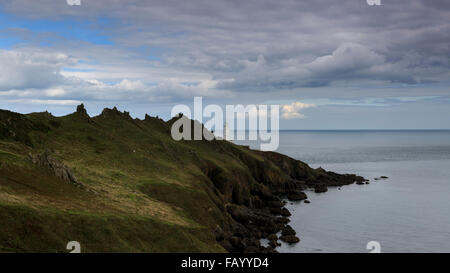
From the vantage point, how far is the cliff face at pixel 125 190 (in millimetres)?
36781

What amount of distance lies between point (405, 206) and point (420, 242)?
32.6 metres

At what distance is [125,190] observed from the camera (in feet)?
191

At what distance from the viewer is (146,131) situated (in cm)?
10575

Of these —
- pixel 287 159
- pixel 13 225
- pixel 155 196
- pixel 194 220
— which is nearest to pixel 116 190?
pixel 155 196

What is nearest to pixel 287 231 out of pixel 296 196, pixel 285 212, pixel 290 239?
pixel 290 239

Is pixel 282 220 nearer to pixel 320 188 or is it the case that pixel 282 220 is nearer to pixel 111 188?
pixel 111 188

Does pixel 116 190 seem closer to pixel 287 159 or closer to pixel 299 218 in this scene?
pixel 299 218

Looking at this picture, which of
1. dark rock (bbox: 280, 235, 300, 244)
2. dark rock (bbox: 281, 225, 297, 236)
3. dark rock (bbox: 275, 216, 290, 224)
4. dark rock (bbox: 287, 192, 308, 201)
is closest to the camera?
dark rock (bbox: 280, 235, 300, 244)

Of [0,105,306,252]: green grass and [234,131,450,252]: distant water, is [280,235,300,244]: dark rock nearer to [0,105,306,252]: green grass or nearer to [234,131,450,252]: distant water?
[234,131,450,252]: distant water

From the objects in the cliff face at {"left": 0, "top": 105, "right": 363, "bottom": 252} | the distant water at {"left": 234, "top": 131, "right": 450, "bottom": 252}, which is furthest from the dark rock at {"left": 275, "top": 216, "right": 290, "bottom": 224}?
the distant water at {"left": 234, "top": 131, "right": 450, "bottom": 252}

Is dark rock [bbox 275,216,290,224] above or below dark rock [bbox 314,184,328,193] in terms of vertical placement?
below

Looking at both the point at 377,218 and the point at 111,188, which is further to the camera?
the point at 377,218

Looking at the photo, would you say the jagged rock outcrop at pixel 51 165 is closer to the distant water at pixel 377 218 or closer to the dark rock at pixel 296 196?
the distant water at pixel 377 218

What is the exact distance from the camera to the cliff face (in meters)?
36.8
